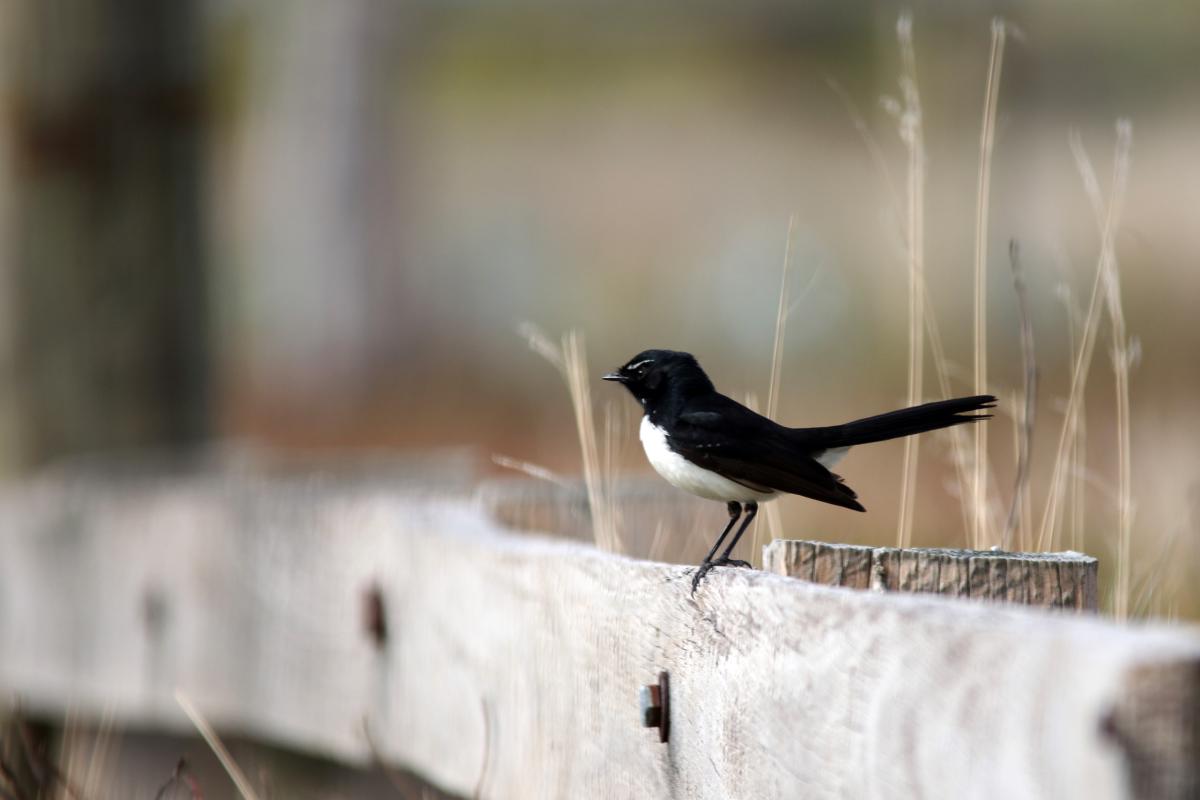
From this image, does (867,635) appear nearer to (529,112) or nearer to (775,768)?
(775,768)

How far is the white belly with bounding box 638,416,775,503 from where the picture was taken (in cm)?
303

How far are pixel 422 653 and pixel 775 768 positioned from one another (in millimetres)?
1496

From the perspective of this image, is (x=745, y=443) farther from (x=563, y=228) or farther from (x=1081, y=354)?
(x=563, y=228)

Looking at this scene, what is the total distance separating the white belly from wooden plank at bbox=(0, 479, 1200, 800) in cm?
44

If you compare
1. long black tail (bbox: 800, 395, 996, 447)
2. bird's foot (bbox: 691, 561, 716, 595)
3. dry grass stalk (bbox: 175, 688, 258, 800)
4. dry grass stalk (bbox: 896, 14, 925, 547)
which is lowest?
dry grass stalk (bbox: 175, 688, 258, 800)

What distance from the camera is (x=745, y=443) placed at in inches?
119

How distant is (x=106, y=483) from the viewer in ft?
14.3

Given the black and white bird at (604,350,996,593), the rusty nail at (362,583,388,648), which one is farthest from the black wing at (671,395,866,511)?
the rusty nail at (362,583,388,648)

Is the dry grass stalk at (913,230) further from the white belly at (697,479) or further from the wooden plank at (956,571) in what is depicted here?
the wooden plank at (956,571)

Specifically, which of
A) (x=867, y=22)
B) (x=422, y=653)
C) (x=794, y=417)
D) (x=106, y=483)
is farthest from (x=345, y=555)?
(x=867, y=22)

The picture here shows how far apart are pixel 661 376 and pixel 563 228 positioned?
10.6 m

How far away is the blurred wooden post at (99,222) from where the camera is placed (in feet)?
16.2

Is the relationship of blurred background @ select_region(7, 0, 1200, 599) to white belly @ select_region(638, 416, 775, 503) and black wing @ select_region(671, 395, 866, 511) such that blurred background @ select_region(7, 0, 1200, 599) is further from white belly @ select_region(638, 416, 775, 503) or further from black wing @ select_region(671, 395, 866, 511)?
white belly @ select_region(638, 416, 775, 503)

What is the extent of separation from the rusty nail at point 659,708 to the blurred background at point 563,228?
1035 millimetres
